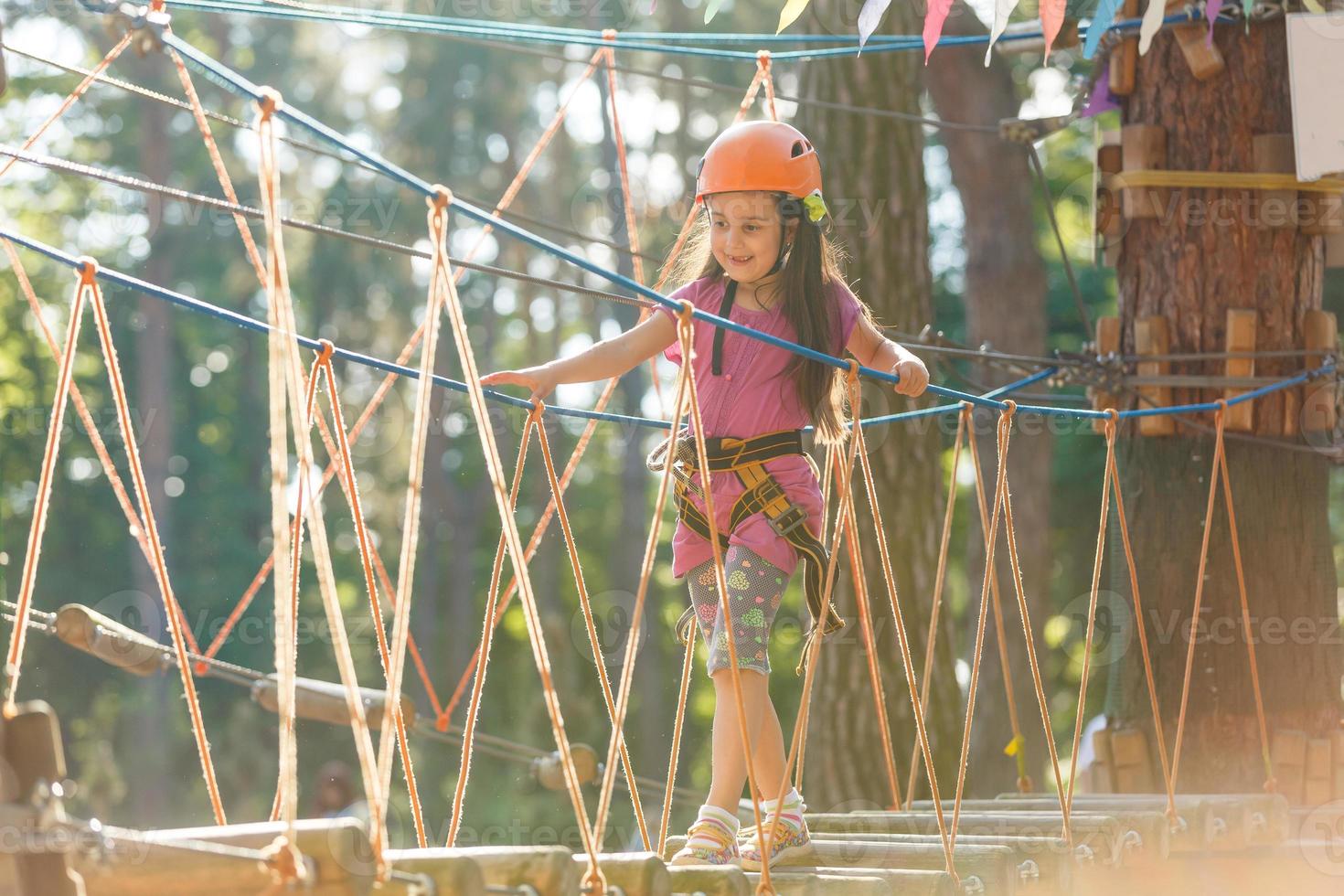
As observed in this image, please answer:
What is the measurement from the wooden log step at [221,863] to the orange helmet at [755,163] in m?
1.49

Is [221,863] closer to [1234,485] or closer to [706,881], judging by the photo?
[706,881]

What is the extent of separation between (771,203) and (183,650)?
49.3 inches

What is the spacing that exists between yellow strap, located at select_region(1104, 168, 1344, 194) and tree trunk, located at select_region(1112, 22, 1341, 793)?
54 millimetres

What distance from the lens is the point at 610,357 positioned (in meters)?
2.82

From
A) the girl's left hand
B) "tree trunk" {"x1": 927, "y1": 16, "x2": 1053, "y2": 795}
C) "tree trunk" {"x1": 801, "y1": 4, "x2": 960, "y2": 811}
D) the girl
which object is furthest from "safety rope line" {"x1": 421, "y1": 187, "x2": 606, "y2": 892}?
"tree trunk" {"x1": 927, "y1": 16, "x2": 1053, "y2": 795}

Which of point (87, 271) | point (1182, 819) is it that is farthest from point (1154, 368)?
point (87, 271)

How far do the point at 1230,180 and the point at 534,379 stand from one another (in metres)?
1.89

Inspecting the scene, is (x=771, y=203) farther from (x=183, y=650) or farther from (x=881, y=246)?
(x=881, y=246)

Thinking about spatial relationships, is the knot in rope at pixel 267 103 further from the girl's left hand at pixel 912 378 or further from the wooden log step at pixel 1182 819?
the wooden log step at pixel 1182 819

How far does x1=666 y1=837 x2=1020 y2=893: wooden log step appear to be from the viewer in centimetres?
263

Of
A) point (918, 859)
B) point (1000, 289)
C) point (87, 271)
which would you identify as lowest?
point (918, 859)

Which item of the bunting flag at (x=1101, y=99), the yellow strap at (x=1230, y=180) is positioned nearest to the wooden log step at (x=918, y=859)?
the yellow strap at (x=1230, y=180)

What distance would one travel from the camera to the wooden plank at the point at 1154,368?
12.2 ft

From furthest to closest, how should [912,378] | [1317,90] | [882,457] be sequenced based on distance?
[882,457] → [1317,90] → [912,378]
